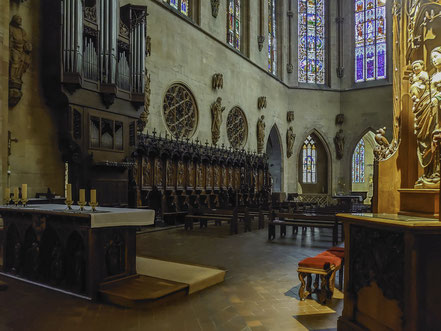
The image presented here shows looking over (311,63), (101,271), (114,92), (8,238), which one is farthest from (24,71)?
(311,63)

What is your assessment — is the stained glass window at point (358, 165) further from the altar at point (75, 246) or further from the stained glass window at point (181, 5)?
the altar at point (75, 246)

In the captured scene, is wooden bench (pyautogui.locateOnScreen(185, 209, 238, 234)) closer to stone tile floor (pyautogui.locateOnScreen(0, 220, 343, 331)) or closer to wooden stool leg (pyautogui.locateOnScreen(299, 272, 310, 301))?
stone tile floor (pyautogui.locateOnScreen(0, 220, 343, 331))

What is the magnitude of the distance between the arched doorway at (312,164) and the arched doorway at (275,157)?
270 cm

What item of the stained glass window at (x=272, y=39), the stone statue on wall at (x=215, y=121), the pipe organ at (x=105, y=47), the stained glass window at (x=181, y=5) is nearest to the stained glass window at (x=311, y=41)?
the stained glass window at (x=272, y=39)

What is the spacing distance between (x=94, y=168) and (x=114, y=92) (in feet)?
6.60

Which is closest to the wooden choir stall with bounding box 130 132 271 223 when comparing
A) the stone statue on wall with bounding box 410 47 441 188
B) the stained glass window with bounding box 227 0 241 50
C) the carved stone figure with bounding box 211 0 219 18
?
the stained glass window with bounding box 227 0 241 50

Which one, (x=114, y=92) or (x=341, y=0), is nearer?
(x=114, y=92)

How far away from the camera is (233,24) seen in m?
18.8

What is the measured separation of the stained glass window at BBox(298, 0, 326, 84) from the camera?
82.4 ft

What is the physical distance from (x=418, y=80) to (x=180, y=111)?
36.6 ft

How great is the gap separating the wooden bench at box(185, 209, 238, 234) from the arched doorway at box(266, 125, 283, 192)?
36.2 ft

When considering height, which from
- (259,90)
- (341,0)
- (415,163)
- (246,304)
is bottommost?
(246,304)

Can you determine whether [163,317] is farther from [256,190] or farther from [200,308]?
[256,190]

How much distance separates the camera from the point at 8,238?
5781 millimetres
